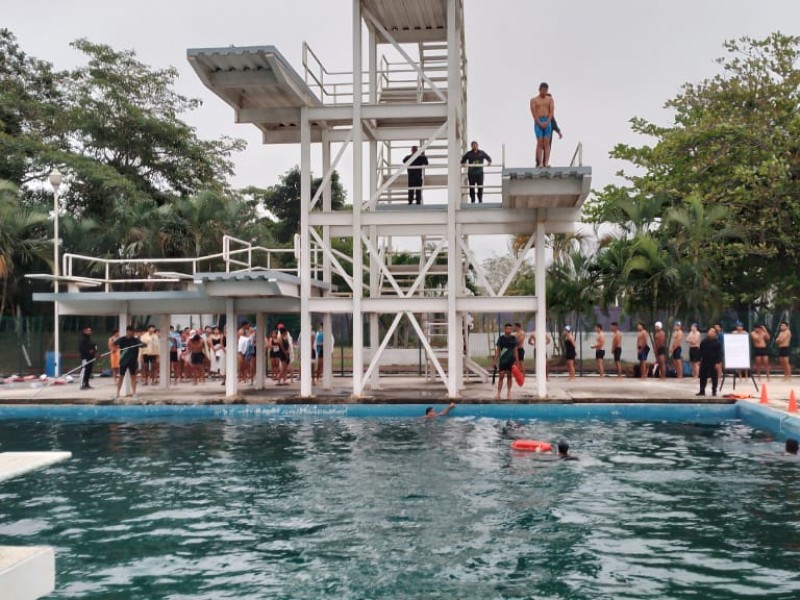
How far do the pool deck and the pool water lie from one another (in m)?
3.19

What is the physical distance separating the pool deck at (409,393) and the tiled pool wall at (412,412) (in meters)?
0.34

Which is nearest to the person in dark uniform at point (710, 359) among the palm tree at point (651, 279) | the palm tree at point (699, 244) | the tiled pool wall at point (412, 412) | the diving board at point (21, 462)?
the tiled pool wall at point (412, 412)

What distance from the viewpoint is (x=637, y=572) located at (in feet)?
27.6

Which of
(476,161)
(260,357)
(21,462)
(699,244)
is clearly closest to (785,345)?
(699,244)

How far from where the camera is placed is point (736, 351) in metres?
21.7

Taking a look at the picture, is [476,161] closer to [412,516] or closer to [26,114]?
[412,516]

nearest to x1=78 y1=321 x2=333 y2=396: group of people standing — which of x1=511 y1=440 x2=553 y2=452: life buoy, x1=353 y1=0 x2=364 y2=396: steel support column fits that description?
x1=353 y1=0 x2=364 y2=396: steel support column

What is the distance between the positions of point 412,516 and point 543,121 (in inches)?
449

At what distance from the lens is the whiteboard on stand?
21.6 m

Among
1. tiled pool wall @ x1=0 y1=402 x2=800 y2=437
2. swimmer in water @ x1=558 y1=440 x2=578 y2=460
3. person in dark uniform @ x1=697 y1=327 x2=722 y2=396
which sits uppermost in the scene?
person in dark uniform @ x1=697 y1=327 x2=722 y2=396

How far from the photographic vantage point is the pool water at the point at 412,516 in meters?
8.13

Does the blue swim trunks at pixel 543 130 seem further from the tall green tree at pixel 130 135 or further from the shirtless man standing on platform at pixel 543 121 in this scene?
the tall green tree at pixel 130 135

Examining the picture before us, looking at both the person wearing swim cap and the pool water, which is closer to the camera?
the pool water

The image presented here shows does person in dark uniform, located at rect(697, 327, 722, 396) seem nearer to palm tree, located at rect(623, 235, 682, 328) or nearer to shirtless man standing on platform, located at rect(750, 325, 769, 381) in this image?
shirtless man standing on platform, located at rect(750, 325, 769, 381)
